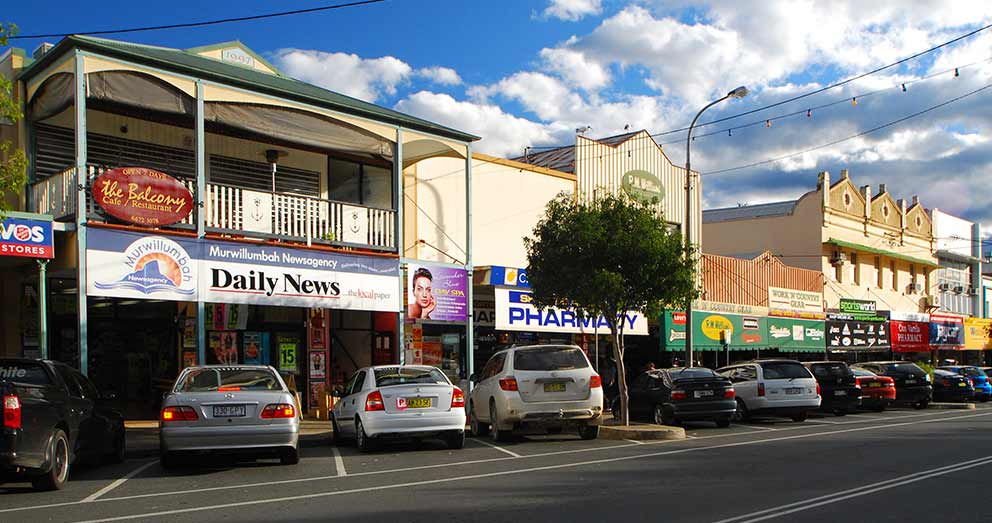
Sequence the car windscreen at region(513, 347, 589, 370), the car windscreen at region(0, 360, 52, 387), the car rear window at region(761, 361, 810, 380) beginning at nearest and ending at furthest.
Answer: the car windscreen at region(0, 360, 52, 387), the car windscreen at region(513, 347, 589, 370), the car rear window at region(761, 361, 810, 380)

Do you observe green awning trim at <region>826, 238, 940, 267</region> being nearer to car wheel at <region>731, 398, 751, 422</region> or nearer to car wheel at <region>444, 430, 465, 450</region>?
car wheel at <region>731, 398, 751, 422</region>

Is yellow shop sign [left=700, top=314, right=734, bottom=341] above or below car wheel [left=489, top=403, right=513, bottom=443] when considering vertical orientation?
above

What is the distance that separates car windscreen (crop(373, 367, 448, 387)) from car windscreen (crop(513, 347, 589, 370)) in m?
1.55

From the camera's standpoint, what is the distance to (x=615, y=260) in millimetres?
17484

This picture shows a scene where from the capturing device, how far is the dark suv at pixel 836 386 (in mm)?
22844

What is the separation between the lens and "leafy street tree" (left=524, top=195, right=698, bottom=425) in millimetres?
17359

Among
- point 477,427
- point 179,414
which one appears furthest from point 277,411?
point 477,427

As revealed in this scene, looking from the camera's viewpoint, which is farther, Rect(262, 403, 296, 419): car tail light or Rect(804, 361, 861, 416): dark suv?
Rect(804, 361, 861, 416): dark suv

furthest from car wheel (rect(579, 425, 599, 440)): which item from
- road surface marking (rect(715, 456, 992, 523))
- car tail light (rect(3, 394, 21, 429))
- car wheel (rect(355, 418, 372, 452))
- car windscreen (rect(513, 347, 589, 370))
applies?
Answer: car tail light (rect(3, 394, 21, 429))

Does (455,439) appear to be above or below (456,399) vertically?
below

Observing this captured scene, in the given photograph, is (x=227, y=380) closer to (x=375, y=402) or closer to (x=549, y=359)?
(x=375, y=402)

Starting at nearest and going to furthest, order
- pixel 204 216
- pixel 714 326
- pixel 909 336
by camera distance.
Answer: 1. pixel 204 216
2. pixel 714 326
3. pixel 909 336

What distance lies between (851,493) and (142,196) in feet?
41.8

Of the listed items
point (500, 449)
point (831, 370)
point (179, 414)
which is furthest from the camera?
point (831, 370)
